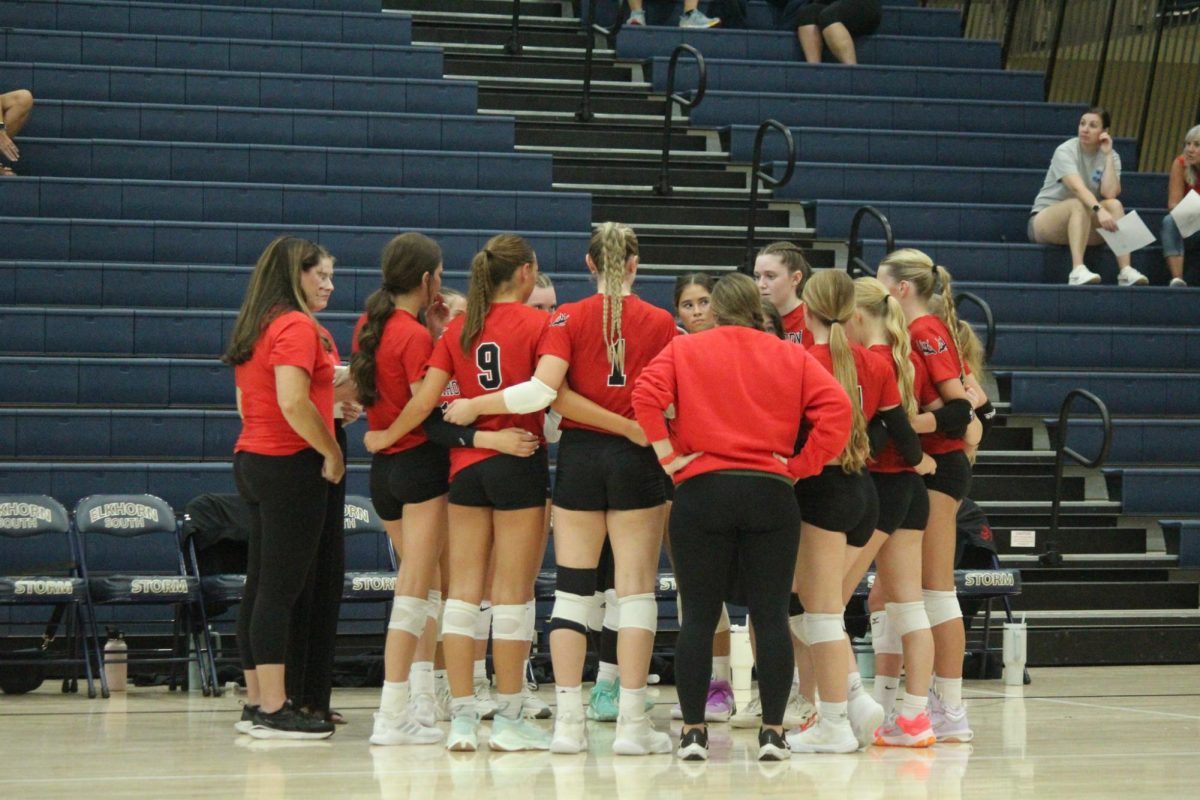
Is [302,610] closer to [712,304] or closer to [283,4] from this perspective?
[712,304]

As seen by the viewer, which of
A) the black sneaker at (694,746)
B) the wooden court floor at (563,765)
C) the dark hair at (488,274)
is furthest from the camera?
the dark hair at (488,274)

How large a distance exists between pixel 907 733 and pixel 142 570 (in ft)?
12.9

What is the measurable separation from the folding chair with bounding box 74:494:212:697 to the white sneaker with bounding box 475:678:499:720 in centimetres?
143

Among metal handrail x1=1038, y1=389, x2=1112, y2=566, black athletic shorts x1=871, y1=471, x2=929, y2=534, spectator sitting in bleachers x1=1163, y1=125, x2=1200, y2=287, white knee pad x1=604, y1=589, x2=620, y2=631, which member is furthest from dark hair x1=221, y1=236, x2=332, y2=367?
spectator sitting in bleachers x1=1163, y1=125, x2=1200, y2=287

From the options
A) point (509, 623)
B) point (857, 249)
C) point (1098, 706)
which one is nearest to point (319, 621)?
point (509, 623)

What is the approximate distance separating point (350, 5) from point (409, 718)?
708 centimetres

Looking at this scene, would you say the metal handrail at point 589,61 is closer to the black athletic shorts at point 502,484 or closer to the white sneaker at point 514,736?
the black athletic shorts at point 502,484

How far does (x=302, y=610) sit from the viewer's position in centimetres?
507

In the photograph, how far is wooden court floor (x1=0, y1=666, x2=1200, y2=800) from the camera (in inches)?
164

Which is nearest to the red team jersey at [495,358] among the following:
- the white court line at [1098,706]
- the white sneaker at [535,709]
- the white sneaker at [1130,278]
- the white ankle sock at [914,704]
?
the white sneaker at [535,709]

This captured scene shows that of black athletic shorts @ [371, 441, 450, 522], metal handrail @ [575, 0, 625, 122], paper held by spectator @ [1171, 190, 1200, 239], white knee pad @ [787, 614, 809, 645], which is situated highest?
metal handrail @ [575, 0, 625, 122]

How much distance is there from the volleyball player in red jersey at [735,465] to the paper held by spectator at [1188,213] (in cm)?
583

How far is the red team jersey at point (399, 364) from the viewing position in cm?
491

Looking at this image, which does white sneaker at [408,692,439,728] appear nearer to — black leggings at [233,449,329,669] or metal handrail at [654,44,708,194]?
black leggings at [233,449,329,669]
